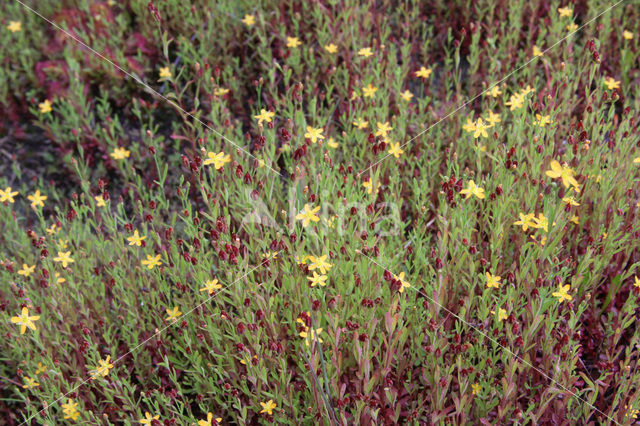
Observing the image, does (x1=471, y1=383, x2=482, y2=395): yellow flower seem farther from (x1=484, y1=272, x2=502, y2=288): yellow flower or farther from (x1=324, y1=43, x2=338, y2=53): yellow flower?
(x1=324, y1=43, x2=338, y2=53): yellow flower

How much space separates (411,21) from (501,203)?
2.46 metres

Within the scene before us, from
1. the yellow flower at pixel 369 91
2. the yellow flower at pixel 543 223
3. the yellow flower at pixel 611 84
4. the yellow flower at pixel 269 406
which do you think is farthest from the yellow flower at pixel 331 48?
the yellow flower at pixel 269 406

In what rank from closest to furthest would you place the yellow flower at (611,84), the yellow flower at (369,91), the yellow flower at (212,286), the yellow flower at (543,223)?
the yellow flower at (543,223), the yellow flower at (212,286), the yellow flower at (611,84), the yellow flower at (369,91)

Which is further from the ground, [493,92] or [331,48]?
[331,48]

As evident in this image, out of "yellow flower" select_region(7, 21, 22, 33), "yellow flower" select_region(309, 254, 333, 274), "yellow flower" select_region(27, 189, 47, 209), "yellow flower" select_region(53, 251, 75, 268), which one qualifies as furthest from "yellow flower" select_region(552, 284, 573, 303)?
"yellow flower" select_region(7, 21, 22, 33)

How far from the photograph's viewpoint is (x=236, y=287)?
7.26 ft

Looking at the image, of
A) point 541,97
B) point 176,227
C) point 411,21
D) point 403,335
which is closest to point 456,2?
point 411,21

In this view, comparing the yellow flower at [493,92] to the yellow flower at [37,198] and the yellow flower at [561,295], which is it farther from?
Answer: the yellow flower at [37,198]

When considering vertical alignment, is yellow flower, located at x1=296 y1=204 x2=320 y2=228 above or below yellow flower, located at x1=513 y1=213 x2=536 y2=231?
above

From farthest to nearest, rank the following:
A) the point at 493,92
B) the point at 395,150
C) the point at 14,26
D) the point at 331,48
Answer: the point at 14,26 < the point at 331,48 < the point at 493,92 < the point at 395,150

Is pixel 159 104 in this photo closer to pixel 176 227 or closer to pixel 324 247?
pixel 176 227

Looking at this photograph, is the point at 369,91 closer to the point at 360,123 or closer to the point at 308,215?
the point at 360,123

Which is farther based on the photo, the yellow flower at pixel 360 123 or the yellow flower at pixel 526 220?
the yellow flower at pixel 360 123

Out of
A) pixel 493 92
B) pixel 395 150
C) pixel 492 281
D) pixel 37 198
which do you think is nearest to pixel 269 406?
pixel 492 281
